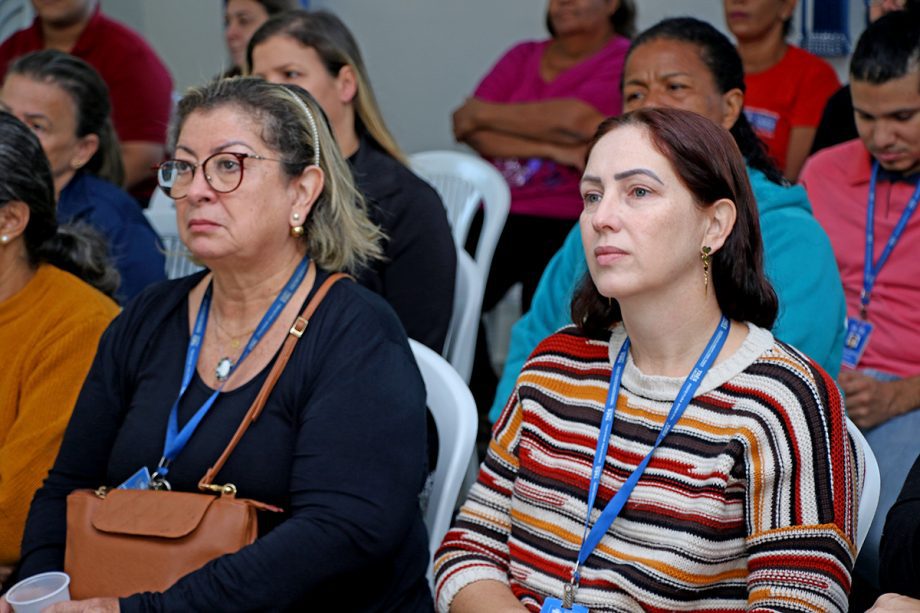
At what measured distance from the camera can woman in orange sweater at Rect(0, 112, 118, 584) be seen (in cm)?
208

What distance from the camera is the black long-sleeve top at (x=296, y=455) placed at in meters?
1.71

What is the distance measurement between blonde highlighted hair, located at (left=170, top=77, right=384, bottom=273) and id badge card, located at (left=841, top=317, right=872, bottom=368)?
1.17 m

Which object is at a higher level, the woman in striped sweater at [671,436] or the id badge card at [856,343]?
the woman in striped sweater at [671,436]

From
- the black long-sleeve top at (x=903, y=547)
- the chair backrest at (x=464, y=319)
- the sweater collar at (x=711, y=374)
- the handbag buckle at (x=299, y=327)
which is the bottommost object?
the chair backrest at (x=464, y=319)

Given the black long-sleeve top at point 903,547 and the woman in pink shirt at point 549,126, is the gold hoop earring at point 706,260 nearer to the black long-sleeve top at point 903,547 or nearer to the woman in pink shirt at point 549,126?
the black long-sleeve top at point 903,547

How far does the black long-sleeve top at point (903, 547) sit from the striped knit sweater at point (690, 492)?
0.05 meters

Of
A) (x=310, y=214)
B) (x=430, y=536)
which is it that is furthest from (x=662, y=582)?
(x=310, y=214)

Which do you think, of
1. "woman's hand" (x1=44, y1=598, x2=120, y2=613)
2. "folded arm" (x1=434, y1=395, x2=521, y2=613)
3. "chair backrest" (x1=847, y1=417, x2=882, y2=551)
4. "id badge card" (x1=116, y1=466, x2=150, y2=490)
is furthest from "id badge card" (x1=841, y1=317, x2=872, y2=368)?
"woman's hand" (x1=44, y1=598, x2=120, y2=613)

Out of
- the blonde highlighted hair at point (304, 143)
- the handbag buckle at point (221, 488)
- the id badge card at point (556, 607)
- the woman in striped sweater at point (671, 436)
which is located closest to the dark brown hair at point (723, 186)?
the woman in striped sweater at point (671, 436)

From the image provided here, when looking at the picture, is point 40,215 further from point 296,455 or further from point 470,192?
point 470,192

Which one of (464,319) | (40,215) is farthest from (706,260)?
(40,215)

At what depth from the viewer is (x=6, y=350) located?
2.16 meters

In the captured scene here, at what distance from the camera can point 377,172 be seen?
2.90 metres

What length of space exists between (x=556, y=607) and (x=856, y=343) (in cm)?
127
